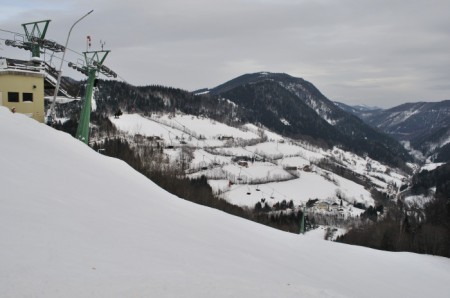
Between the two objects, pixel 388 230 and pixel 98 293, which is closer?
pixel 98 293

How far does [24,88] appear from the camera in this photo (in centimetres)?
3131

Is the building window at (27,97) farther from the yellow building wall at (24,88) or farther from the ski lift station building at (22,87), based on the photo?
the yellow building wall at (24,88)

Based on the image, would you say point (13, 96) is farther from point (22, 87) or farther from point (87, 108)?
point (87, 108)

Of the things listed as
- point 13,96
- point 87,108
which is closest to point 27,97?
point 13,96

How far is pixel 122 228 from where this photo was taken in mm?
11992

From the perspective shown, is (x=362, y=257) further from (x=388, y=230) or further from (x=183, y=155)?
(x=183, y=155)

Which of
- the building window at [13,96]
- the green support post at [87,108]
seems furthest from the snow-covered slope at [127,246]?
the building window at [13,96]

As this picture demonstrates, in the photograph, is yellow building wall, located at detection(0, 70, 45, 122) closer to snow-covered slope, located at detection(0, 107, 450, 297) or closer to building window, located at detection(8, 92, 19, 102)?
building window, located at detection(8, 92, 19, 102)

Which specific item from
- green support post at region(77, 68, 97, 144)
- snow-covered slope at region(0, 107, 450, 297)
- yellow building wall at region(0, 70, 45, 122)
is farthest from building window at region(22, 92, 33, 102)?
snow-covered slope at region(0, 107, 450, 297)

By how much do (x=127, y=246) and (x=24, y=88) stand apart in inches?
1044

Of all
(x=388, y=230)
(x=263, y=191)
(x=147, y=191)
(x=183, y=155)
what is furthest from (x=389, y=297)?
(x=183, y=155)

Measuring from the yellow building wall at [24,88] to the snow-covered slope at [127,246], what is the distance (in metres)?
8.32

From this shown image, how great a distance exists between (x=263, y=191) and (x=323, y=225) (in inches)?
1227

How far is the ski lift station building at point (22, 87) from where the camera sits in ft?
99.5
